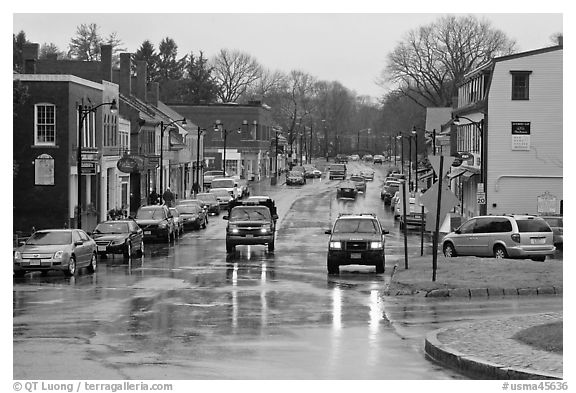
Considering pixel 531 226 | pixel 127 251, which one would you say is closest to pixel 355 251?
pixel 531 226

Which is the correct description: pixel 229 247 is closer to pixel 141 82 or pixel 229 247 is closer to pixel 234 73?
pixel 141 82

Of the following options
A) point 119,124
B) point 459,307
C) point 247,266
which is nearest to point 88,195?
point 119,124

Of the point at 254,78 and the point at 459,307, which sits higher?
the point at 254,78

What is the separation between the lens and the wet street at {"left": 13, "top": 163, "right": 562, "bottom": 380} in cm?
1482

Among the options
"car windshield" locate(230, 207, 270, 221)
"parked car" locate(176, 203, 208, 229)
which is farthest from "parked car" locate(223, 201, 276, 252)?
"parked car" locate(176, 203, 208, 229)

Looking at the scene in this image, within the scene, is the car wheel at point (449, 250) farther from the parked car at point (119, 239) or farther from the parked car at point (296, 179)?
the parked car at point (296, 179)

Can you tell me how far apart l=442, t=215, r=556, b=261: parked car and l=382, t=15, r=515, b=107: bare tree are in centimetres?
5983

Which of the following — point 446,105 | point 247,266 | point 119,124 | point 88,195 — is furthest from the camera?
point 446,105

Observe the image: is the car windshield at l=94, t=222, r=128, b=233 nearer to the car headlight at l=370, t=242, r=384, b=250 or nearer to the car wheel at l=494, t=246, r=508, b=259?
the car headlight at l=370, t=242, r=384, b=250

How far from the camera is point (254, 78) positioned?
532 ft

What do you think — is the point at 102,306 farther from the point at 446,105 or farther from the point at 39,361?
the point at 446,105

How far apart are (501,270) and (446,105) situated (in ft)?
292

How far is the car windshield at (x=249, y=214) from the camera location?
139 ft

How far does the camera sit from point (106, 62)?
7100 centimetres
